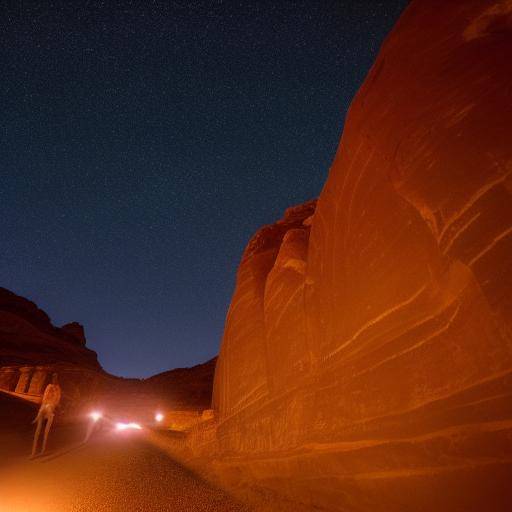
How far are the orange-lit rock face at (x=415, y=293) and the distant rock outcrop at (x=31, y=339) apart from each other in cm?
4644

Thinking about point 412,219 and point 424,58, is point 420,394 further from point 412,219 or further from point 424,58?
point 424,58

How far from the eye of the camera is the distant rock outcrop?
4381 cm

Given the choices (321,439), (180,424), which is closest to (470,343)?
(321,439)

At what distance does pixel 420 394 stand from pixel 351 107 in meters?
4.48

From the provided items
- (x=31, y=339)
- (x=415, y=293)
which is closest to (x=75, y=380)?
(x=31, y=339)

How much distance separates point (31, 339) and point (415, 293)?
205ft

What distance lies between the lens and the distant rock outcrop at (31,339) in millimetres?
43812

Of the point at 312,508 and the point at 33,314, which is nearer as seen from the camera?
the point at 312,508

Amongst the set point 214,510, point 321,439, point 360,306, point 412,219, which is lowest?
point 214,510

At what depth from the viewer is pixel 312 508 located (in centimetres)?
496

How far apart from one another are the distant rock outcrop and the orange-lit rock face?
4644 centimetres

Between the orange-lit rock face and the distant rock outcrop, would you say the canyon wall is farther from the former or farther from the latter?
the orange-lit rock face

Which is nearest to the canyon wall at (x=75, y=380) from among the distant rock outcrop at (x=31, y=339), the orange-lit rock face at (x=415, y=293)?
the distant rock outcrop at (x=31, y=339)

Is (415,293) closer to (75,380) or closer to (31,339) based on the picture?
(75,380)
